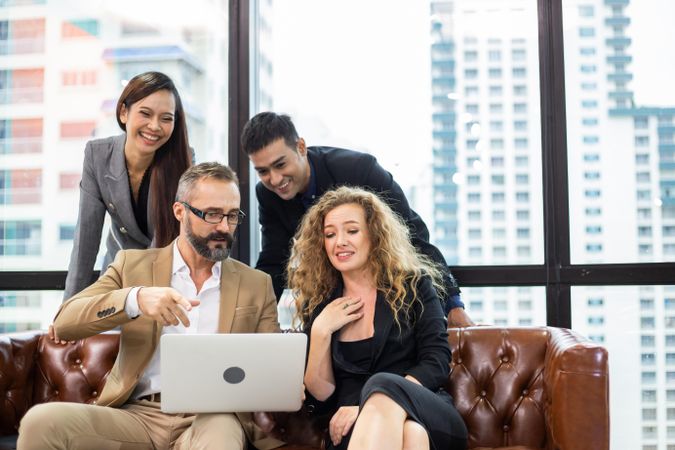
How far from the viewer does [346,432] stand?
8.14 ft

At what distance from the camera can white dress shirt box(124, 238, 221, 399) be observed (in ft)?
8.99

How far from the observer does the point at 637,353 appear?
3.71 meters

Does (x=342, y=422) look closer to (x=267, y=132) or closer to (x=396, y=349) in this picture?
(x=396, y=349)

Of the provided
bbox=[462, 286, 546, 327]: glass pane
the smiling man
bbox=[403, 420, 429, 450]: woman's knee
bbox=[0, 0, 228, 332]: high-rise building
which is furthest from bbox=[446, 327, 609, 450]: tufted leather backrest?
bbox=[0, 0, 228, 332]: high-rise building

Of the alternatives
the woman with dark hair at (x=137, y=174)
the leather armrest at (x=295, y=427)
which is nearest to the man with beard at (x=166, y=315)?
the leather armrest at (x=295, y=427)

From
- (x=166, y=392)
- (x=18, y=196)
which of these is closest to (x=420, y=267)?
(x=166, y=392)

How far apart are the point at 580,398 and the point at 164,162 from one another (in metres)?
1.90

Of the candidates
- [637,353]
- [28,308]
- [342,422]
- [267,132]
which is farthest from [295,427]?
[28,308]

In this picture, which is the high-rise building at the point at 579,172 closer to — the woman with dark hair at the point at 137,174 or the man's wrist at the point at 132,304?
the woman with dark hair at the point at 137,174

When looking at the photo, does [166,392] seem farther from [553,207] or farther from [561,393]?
[553,207]

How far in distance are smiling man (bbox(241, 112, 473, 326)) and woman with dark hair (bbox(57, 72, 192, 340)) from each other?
0.33 meters

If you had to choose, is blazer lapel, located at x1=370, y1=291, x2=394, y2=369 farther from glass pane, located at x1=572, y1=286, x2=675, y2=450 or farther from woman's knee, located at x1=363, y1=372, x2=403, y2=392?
glass pane, located at x1=572, y1=286, x2=675, y2=450

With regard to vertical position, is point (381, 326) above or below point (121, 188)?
below

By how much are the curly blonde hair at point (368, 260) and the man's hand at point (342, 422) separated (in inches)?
16.4
